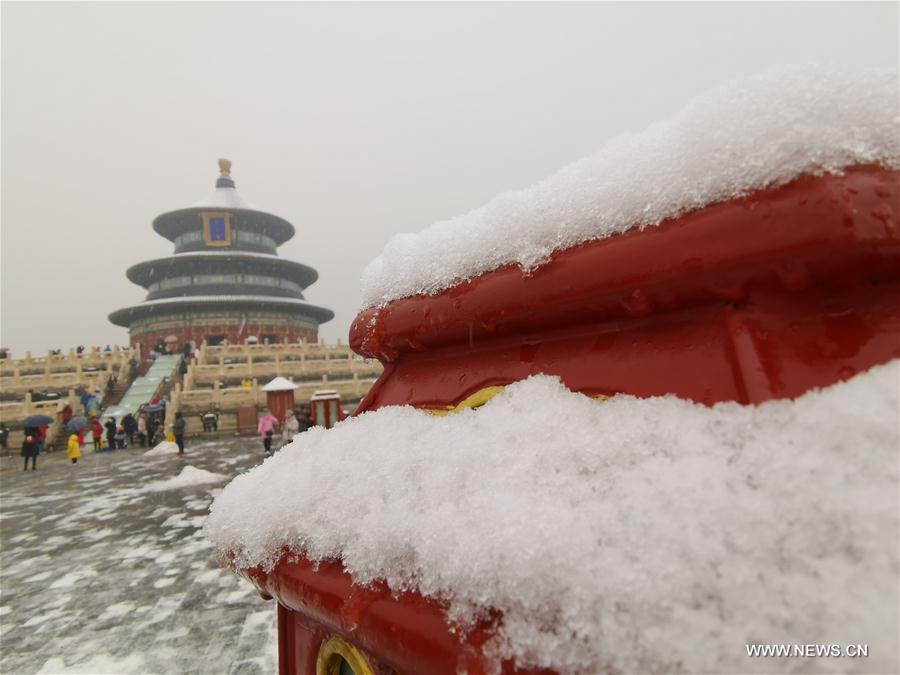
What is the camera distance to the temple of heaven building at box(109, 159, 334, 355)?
24.3 metres

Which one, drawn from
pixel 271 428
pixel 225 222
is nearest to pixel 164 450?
pixel 271 428

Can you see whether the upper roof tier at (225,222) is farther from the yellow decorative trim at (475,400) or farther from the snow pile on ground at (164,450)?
the yellow decorative trim at (475,400)

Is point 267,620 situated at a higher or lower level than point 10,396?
lower

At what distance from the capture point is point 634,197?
612mm

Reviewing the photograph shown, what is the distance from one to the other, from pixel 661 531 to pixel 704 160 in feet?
1.30

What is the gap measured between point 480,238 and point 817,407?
519 millimetres

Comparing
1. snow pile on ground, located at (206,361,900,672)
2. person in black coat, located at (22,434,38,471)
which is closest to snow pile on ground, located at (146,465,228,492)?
person in black coat, located at (22,434,38,471)

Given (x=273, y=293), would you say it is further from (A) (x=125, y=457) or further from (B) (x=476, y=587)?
(B) (x=476, y=587)

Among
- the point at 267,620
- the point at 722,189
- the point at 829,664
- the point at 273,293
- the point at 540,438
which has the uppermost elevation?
the point at 273,293

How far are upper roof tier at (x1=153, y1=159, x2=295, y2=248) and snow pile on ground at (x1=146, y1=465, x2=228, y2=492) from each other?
75.5 feet

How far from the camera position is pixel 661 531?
0.43 meters

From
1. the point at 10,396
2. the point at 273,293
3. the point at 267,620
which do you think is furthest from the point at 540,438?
the point at 273,293

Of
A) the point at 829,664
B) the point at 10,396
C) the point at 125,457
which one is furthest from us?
the point at 10,396

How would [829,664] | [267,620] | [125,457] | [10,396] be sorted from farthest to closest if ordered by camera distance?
1. [10,396]
2. [125,457]
3. [267,620]
4. [829,664]
